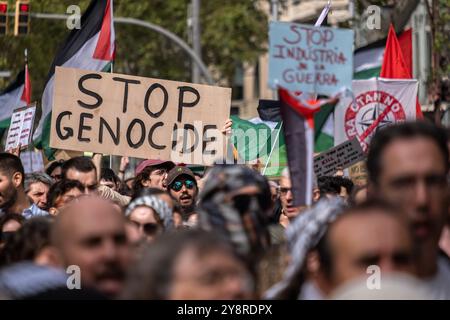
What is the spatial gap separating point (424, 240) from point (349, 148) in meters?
4.89

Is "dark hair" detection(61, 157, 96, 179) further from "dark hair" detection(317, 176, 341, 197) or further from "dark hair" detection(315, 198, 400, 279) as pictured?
"dark hair" detection(315, 198, 400, 279)

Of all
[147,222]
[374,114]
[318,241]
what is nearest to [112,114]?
[374,114]

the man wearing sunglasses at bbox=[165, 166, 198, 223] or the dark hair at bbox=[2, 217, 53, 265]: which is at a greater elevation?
the man wearing sunglasses at bbox=[165, 166, 198, 223]

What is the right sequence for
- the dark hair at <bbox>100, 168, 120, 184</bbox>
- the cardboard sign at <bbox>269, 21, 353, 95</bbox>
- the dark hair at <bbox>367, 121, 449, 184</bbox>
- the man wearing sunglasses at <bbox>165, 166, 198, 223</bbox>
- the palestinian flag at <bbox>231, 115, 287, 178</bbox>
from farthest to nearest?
the palestinian flag at <bbox>231, 115, 287, 178</bbox> → the dark hair at <bbox>100, 168, 120, 184</bbox> → the man wearing sunglasses at <bbox>165, 166, 198, 223</bbox> → the cardboard sign at <bbox>269, 21, 353, 95</bbox> → the dark hair at <bbox>367, 121, 449, 184</bbox>

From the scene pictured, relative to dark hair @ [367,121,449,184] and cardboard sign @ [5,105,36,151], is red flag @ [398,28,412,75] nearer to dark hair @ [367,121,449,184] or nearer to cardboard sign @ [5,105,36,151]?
cardboard sign @ [5,105,36,151]

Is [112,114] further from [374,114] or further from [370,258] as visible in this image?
[370,258]

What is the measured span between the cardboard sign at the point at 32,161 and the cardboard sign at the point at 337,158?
17.3ft

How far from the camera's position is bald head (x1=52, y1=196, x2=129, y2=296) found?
15.6 ft

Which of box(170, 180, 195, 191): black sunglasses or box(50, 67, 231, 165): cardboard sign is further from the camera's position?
box(170, 180, 195, 191): black sunglasses

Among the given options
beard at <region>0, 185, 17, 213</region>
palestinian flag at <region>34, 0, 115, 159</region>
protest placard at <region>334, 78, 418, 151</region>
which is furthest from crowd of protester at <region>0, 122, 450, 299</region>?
palestinian flag at <region>34, 0, 115, 159</region>

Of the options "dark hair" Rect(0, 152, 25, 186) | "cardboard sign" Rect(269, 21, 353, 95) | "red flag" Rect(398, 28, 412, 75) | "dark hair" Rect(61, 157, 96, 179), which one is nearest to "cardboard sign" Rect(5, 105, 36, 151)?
"dark hair" Rect(0, 152, 25, 186)

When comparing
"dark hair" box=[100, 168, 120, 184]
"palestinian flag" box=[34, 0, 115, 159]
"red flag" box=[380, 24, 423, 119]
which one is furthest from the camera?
"red flag" box=[380, 24, 423, 119]

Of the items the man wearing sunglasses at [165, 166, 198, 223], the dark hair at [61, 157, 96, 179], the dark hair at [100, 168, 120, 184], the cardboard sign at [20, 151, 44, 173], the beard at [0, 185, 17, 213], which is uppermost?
the cardboard sign at [20, 151, 44, 173]

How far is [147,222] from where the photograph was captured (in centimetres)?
669
